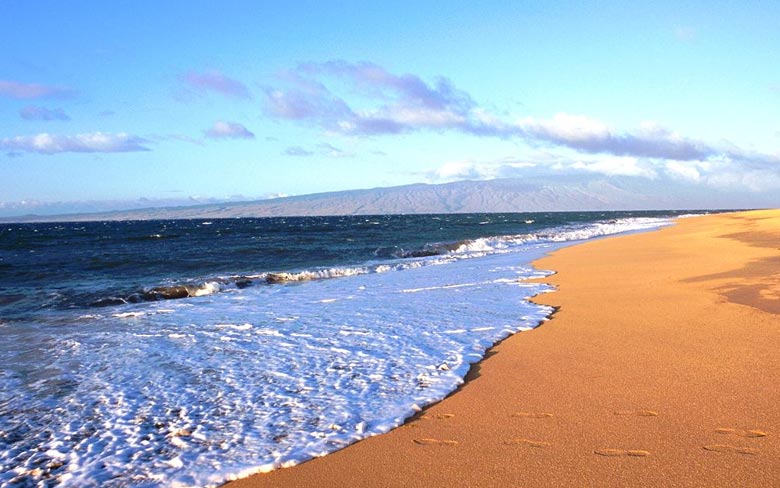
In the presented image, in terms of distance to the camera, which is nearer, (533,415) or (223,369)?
(533,415)

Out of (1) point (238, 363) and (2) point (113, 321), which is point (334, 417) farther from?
(2) point (113, 321)

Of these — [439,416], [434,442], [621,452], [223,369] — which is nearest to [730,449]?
[621,452]

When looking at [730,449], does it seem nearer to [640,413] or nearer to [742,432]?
[742,432]

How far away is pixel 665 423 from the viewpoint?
412 centimetres

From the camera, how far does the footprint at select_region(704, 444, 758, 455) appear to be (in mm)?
3566

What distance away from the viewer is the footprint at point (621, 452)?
144 inches

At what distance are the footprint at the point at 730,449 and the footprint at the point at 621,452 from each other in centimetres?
43

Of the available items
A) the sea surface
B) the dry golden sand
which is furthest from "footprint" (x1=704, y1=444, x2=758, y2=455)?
the sea surface

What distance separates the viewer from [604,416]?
4.34m

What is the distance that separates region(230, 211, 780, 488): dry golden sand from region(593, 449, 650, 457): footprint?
0.01m

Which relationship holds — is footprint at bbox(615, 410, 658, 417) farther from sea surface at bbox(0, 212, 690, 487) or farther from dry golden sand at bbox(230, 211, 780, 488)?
sea surface at bbox(0, 212, 690, 487)

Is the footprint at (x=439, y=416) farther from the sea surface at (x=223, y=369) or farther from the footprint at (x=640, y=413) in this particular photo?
the footprint at (x=640, y=413)

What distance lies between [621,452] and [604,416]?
2.16ft

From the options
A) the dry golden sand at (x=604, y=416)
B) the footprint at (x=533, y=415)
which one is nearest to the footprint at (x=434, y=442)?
the dry golden sand at (x=604, y=416)
